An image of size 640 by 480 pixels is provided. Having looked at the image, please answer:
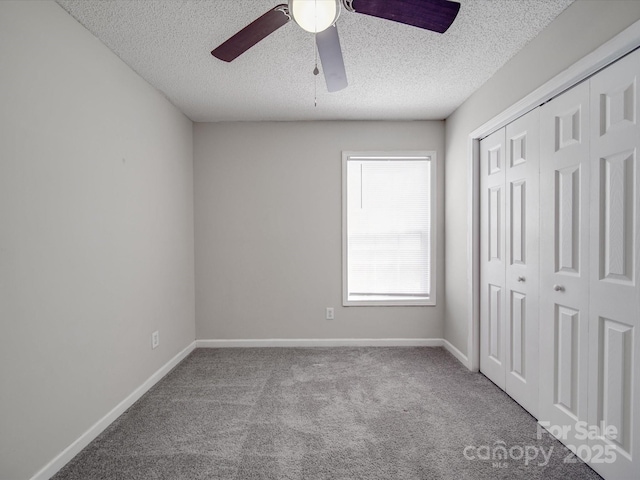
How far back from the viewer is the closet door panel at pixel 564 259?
1843 mm

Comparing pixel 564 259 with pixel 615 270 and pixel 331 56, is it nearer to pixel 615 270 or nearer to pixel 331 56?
pixel 615 270

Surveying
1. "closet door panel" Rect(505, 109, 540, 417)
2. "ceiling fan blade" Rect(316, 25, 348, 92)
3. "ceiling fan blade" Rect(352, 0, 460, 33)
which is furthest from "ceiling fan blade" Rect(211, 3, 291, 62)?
"closet door panel" Rect(505, 109, 540, 417)

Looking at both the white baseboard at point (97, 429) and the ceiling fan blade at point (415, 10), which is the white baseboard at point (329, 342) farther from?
the ceiling fan blade at point (415, 10)

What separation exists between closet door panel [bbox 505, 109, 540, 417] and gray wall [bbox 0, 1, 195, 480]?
2793 millimetres

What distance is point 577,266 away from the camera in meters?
1.90

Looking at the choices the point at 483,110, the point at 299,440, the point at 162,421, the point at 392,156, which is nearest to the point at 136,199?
the point at 162,421

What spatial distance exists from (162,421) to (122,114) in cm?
213

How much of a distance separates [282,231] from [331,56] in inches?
88.1

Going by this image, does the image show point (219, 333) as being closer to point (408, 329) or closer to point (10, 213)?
point (408, 329)

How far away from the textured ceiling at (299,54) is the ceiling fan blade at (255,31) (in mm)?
345

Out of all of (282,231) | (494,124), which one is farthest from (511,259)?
(282,231)

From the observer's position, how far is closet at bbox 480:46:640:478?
159 cm

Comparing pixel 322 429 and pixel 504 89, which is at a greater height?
pixel 504 89

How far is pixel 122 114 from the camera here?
2439 mm
